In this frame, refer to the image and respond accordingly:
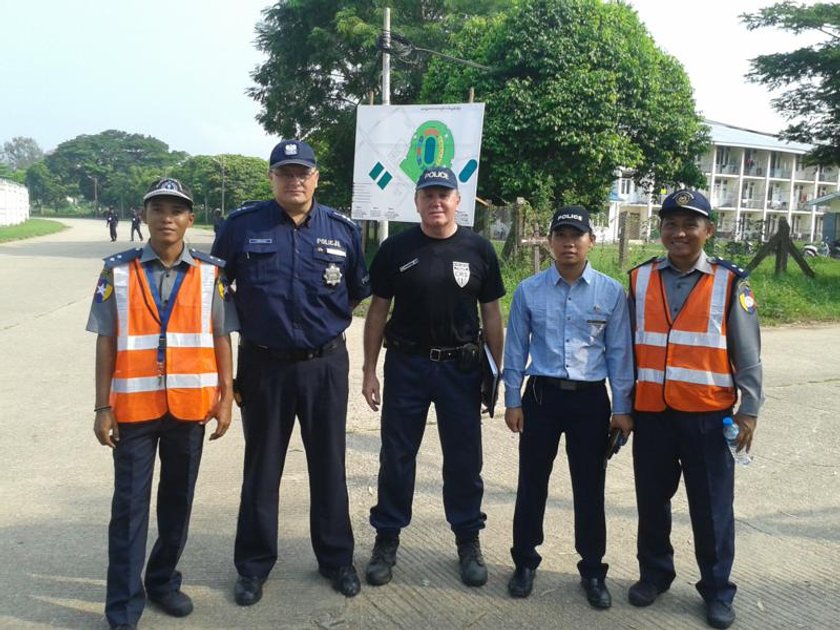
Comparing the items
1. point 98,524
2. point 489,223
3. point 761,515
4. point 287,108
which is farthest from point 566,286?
point 287,108

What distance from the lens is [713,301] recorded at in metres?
3.12

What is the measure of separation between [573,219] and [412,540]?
6.27ft

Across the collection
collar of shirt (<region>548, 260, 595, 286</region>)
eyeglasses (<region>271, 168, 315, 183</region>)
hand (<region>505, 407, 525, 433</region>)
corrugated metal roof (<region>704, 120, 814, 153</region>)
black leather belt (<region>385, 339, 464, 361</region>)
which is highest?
corrugated metal roof (<region>704, 120, 814, 153</region>)

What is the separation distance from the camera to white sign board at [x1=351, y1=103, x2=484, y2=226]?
1068cm

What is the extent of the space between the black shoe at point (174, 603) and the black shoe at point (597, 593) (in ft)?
5.86

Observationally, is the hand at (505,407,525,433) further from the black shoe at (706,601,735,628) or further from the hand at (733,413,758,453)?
the black shoe at (706,601,735,628)

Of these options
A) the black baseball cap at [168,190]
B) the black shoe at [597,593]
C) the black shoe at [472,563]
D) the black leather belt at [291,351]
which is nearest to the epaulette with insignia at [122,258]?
the black baseball cap at [168,190]

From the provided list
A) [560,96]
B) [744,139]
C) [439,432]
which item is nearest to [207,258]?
[439,432]

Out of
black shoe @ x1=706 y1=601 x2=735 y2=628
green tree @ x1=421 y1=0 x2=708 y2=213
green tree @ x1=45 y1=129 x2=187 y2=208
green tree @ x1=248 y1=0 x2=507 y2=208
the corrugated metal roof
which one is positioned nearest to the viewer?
black shoe @ x1=706 y1=601 x2=735 y2=628

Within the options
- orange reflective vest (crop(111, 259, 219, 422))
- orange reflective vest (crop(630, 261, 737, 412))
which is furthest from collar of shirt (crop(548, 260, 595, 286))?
orange reflective vest (crop(111, 259, 219, 422))

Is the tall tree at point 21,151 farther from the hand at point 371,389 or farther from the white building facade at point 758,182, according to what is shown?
the hand at point 371,389

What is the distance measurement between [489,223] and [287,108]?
40.6ft

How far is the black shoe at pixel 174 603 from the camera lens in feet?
10.1

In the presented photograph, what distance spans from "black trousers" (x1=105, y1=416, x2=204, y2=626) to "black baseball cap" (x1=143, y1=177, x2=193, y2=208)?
95 centimetres
